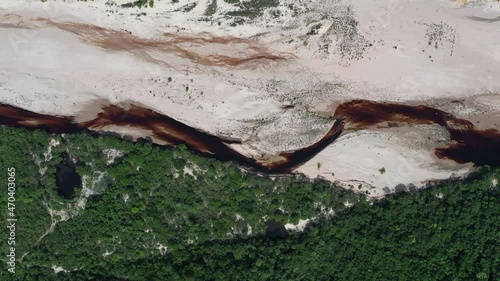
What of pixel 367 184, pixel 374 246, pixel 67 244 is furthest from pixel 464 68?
pixel 67 244

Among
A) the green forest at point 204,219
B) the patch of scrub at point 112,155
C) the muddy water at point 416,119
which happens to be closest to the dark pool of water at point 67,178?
the green forest at point 204,219

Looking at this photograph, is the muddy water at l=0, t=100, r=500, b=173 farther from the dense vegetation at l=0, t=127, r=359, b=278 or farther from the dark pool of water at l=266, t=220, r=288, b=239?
→ the dark pool of water at l=266, t=220, r=288, b=239

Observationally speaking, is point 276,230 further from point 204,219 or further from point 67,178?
point 67,178

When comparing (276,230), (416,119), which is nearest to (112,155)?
(276,230)

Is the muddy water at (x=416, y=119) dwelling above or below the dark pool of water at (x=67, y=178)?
above

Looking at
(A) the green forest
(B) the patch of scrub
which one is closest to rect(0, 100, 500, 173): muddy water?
(A) the green forest

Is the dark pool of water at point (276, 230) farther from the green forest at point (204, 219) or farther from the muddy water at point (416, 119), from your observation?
the muddy water at point (416, 119)
